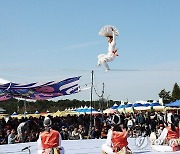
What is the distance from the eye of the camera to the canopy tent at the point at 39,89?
1401 cm

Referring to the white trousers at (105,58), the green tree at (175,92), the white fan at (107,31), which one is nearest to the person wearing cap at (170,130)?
the white trousers at (105,58)

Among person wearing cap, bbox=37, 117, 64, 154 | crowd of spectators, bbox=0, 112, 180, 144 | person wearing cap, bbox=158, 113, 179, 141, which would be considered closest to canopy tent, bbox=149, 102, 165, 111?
crowd of spectators, bbox=0, 112, 180, 144

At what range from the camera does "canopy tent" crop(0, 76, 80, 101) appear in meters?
14.0

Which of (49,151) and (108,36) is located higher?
(108,36)

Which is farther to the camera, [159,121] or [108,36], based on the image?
[159,121]

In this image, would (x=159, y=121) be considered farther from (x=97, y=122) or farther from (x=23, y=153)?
(x=23, y=153)

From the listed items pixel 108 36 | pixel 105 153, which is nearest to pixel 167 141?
pixel 105 153

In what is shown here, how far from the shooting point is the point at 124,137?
313 inches

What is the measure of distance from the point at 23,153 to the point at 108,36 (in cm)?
401

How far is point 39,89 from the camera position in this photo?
14453mm

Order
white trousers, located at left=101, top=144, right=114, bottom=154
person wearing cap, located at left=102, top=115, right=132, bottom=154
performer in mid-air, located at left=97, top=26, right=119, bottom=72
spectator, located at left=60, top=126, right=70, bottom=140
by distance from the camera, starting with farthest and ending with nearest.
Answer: spectator, located at left=60, top=126, right=70, bottom=140 < performer in mid-air, located at left=97, top=26, right=119, bottom=72 < white trousers, located at left=101, top=144, right=114, bottom=154 < person wearing cap, located at left=102, top=115, right=132, bottom=154

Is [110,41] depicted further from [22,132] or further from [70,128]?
[70,128]

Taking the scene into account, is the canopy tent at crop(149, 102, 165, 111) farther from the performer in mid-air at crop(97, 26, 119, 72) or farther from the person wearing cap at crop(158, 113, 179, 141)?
the person wearing cap at crop(158, 113, 179, 141)

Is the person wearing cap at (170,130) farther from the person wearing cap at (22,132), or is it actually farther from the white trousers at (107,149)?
the person wearing cap at (22,132)
